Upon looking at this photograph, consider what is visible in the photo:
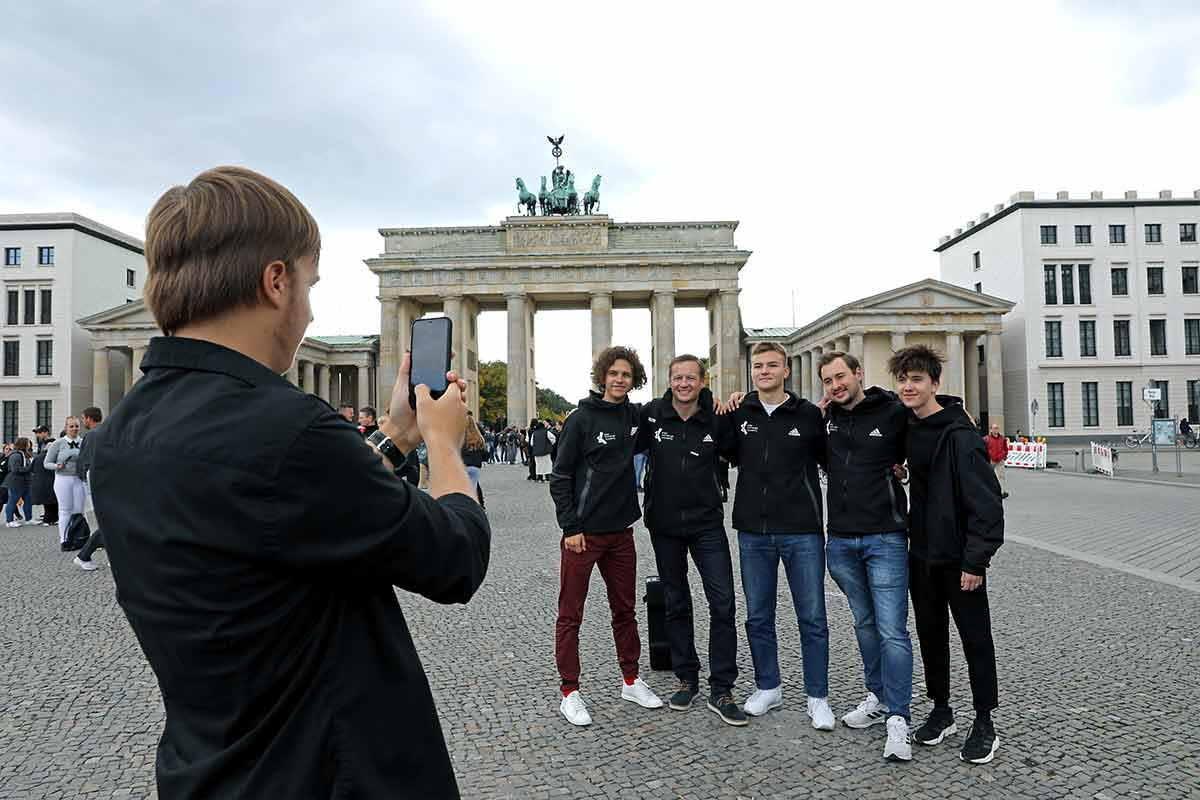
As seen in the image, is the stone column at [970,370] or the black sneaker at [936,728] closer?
the black sneaker at [936,728]

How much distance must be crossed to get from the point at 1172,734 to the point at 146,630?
204 inches

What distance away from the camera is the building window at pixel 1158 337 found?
178 ft

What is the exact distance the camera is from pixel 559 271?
166ft

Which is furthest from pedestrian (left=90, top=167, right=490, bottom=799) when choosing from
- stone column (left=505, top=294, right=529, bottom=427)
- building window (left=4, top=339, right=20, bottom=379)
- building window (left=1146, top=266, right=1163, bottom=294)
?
building window (left=1146, top=266, right=1163, bottom=294)

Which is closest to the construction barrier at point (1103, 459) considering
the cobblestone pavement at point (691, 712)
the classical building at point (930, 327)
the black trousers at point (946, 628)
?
the cobblestone pavement at point (691, 712)

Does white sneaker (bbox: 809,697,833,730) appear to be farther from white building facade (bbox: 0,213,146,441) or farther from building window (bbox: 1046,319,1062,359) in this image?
white building facade (bbox: 0,213,146,441)

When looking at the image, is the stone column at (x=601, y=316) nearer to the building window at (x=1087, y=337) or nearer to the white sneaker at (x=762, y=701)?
the building window at (x=1087, y=337)

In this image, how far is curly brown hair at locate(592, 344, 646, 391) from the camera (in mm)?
5668

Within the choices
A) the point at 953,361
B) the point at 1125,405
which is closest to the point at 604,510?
the point at 953,361

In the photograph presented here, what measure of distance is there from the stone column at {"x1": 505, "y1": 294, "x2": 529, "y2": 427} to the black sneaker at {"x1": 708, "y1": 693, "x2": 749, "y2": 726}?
45519 mm

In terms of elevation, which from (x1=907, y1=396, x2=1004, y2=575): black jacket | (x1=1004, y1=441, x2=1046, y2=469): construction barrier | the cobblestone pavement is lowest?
the cobblestone pavement

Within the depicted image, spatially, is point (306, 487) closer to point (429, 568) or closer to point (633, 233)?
point (429, 568)

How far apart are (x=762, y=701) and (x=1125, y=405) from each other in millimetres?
60119

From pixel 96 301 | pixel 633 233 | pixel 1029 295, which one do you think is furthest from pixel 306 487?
pixel 96 301
